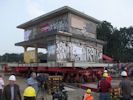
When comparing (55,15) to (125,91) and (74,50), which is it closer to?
(74,50)

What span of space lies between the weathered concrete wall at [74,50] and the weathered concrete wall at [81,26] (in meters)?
1.27

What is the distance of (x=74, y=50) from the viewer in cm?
1695

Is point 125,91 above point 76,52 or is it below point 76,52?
below

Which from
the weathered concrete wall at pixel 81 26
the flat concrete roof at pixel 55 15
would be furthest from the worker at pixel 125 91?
the flat concrete roof at pixel 55 15

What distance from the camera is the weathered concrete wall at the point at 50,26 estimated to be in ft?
57.3

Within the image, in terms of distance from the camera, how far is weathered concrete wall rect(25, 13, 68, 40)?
1745 centimetres

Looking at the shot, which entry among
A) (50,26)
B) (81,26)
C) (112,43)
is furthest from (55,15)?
(112,43)

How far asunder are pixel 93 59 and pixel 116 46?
75.9 feet

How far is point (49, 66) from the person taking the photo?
14.1m

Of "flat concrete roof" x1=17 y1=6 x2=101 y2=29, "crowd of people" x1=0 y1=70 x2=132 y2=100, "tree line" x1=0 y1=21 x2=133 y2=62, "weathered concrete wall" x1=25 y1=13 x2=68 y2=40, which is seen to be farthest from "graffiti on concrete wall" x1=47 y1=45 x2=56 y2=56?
"tree line" x1=0 y1=21 x2=133 y2=62

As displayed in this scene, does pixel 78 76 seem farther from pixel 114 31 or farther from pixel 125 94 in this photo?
pixel 114 31

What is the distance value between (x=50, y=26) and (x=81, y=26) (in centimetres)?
402

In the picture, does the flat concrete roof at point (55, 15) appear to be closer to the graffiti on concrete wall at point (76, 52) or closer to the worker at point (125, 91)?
the graffiti on concrete wall at point (76, 52)

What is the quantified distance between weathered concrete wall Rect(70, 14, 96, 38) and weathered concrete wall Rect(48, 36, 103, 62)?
4.18 feet
